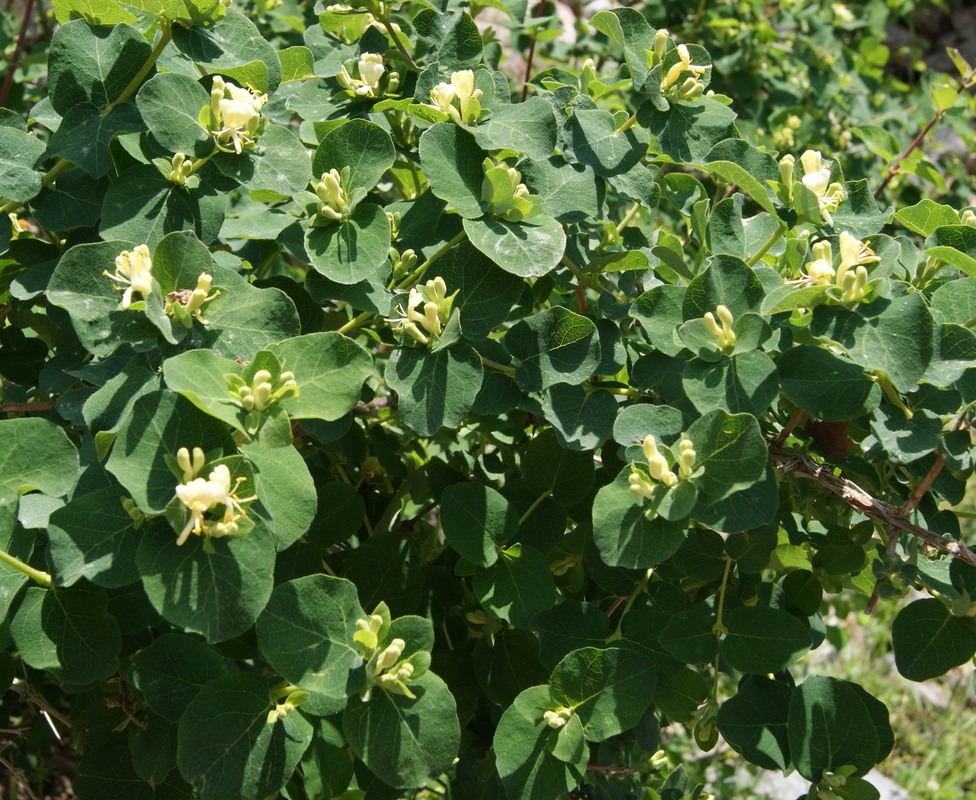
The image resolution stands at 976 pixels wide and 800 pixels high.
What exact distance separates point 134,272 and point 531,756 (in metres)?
0.85

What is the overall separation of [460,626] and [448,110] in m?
0.91

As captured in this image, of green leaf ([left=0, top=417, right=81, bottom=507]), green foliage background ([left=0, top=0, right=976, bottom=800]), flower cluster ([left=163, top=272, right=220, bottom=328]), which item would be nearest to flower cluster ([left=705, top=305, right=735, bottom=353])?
green foliage background ([left=0, top=0, right=976, bottom=800])

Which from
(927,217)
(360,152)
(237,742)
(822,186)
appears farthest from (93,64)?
(927,217)

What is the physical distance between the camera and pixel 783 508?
1.64m

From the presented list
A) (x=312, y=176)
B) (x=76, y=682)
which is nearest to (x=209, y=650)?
(x=76, y=682)

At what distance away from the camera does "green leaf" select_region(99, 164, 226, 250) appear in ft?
4.56

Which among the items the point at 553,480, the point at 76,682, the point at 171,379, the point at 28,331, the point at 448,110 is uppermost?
the point at 448,110

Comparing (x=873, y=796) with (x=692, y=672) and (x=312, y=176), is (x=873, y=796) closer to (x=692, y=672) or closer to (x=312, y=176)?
(x=692, y=672)

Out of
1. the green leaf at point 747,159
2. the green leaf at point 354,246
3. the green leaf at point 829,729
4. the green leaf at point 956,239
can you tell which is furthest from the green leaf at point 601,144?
the green leaf at point 829,729

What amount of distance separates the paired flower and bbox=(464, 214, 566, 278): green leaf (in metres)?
0.38

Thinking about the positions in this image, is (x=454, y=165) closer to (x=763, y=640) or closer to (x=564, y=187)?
(x=564, y=187)

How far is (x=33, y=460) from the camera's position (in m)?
1.29

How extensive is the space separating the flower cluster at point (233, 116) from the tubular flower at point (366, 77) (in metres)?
0.23

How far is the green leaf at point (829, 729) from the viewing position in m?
1.43
